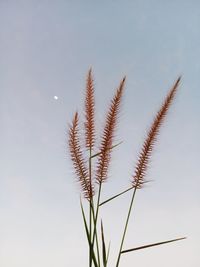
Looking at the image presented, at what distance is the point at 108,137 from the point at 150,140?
0.12 m

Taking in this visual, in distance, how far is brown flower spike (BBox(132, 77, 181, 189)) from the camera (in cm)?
98

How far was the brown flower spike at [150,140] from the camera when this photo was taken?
98 cm

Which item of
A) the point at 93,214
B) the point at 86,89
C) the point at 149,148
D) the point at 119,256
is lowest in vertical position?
the point at 119,256

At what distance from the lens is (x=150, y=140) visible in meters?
1.02

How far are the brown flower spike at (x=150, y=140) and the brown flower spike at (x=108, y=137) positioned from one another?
0.32ft

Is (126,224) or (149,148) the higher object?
(149,148)

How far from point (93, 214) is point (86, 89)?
0.35m

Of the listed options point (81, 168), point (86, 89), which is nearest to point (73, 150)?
point (81, 168)

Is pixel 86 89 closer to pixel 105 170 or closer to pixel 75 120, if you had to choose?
pixel 75 120

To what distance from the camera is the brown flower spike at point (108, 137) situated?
3.25ft

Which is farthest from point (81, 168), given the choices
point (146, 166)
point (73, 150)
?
point (146, 166)

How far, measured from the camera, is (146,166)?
1053 mm

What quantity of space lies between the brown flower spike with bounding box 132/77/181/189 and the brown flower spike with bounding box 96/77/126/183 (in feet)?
0.32

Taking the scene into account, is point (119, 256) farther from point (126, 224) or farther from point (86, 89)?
point (86, 89)
